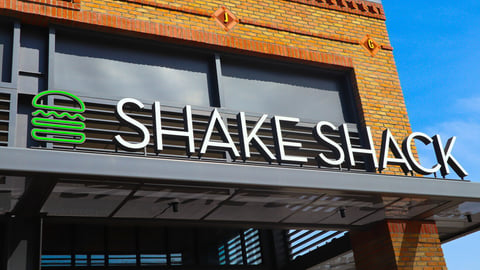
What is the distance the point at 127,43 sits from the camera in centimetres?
1044

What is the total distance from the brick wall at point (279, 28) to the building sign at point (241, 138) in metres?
1.85

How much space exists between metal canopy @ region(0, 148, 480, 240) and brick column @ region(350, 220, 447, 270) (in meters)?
0.27

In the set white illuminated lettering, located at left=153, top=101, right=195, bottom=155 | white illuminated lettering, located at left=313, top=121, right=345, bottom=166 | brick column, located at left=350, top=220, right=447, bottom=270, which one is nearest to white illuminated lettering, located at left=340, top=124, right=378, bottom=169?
white illuminated lettering, located at left=313, top=121, right=345, bottom=166

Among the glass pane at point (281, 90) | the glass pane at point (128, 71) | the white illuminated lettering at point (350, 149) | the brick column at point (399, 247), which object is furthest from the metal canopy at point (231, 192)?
the glass pane at point (281, 90)

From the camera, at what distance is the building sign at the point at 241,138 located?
24.5 feet

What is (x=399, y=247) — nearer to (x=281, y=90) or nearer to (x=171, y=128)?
(x=281, y=90)

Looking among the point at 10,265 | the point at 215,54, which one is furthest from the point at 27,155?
the point at 215,54

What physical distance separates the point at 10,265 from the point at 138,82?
403 cm

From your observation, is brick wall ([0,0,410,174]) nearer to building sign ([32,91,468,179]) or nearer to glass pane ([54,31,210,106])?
glass pane ([54,31,210,106])

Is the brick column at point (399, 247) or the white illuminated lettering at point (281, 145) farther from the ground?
the white illuminated lettering at point (281, 145)

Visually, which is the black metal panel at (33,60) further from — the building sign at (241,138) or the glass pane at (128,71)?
the building sign at (241,138)

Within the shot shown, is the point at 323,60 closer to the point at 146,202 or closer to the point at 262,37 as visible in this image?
the point at 262,37

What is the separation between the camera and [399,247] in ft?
33.8

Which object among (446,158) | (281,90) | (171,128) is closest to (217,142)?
(171,128)
